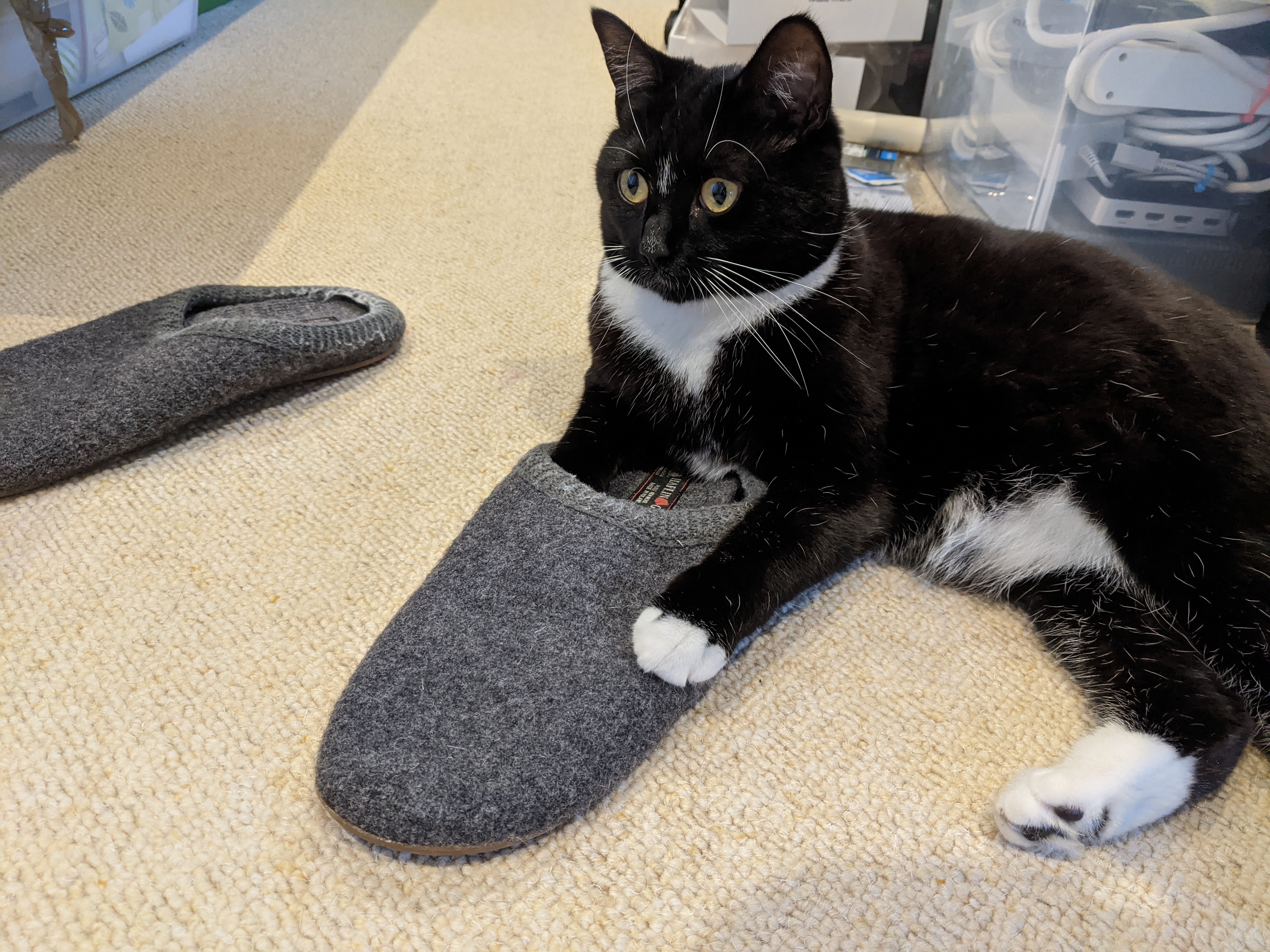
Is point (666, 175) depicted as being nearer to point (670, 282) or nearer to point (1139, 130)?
point (670, 282)

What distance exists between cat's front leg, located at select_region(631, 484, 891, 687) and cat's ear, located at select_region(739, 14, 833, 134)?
1.12 ft

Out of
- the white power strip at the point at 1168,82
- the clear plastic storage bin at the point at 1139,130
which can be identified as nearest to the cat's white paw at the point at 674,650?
the clear plastic storage bin at the point at 1139,130

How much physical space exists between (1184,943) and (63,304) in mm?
1483

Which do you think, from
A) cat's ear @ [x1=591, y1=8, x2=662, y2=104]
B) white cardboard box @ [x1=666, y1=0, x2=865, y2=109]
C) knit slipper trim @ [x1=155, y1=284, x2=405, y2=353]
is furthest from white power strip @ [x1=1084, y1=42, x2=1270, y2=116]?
knit slipper trim @ [x1=155, y1=284, x2=405, y2=353]

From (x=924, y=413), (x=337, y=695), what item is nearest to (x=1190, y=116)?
(x=924, y=413)

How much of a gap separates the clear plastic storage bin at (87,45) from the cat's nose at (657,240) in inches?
61.5

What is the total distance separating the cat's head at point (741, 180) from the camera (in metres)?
0.75

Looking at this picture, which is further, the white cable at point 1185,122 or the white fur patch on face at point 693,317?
the white cable at point 1185,122

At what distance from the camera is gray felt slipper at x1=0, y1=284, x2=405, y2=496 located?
2.86 feet

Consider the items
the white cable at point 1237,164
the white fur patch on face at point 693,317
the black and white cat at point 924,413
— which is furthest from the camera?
the white cable at point 1237,164

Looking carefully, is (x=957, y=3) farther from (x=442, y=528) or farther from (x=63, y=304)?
(x=63, y=304)

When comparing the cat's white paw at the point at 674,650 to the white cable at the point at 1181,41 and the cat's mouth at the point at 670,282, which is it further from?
the white cable at the point at 1181,41

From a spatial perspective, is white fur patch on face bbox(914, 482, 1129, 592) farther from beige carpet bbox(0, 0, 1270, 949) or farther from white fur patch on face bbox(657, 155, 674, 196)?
white fur patch on face bbox(657, 155, 674, 196)

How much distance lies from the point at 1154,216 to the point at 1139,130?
14cm
